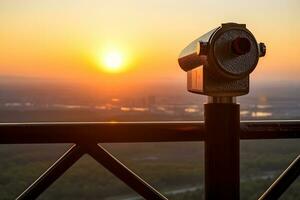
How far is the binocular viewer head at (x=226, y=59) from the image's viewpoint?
0.97 m

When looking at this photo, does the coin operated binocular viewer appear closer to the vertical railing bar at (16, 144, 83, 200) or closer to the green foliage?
the green foliage

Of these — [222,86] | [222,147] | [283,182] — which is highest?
[222,86]

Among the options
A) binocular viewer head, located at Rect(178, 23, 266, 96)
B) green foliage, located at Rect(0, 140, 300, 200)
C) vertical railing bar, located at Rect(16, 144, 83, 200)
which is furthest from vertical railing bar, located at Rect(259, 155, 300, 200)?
vertical railing bar, located at Rect(16, 144, 83, 200)

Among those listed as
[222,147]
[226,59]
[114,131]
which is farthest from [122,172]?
[226,59]

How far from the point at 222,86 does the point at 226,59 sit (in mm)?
61

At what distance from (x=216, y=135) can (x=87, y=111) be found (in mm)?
1481

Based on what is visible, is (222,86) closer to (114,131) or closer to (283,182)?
(114,131)

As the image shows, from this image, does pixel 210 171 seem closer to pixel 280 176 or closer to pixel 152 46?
pixel 280 176

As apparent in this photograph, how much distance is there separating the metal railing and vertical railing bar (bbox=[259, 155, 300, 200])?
0.16 metres

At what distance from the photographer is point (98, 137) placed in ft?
3.84

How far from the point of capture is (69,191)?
1.55m

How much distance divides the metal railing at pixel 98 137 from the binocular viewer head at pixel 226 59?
22 centimetres

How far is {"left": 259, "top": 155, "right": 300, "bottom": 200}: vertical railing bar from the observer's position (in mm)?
1293

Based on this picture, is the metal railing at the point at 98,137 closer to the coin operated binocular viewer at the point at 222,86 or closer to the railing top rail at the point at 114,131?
the railing top rail at the point at 114,131
